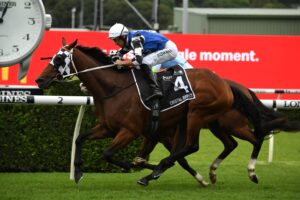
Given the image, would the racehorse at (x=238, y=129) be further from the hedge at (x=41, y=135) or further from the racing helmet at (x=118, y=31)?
the racing helmet at (x=118, y=31)

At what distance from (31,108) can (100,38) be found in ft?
19.6

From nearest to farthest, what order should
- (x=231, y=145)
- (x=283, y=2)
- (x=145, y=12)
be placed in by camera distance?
(x=231, y=145)
(x=145, y=12)
(x=283, y=2)

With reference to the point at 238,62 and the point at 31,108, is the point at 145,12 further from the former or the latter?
the point at 31,108

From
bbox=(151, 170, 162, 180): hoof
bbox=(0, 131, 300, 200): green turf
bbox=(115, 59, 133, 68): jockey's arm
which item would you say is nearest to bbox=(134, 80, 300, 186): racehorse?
bbox=(0, 131, 300, 200): green turf

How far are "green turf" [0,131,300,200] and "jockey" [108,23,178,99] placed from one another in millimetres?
942

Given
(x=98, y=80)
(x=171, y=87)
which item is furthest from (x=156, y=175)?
(x=98, y=80)

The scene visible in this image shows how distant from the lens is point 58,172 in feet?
31.9

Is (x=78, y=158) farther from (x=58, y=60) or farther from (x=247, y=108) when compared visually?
(x=247, y=108)

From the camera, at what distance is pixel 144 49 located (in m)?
8.88

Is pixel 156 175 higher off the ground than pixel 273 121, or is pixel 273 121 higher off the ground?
pixel 273 121

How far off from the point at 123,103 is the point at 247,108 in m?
1.31

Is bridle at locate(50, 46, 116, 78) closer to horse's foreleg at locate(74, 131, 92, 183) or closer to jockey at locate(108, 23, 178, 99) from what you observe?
jockey at locate(108, 23, 178, 99)

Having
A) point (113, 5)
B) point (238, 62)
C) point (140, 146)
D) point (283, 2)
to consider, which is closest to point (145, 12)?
point (113, 5)

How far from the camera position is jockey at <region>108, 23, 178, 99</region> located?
8501 millimetres
